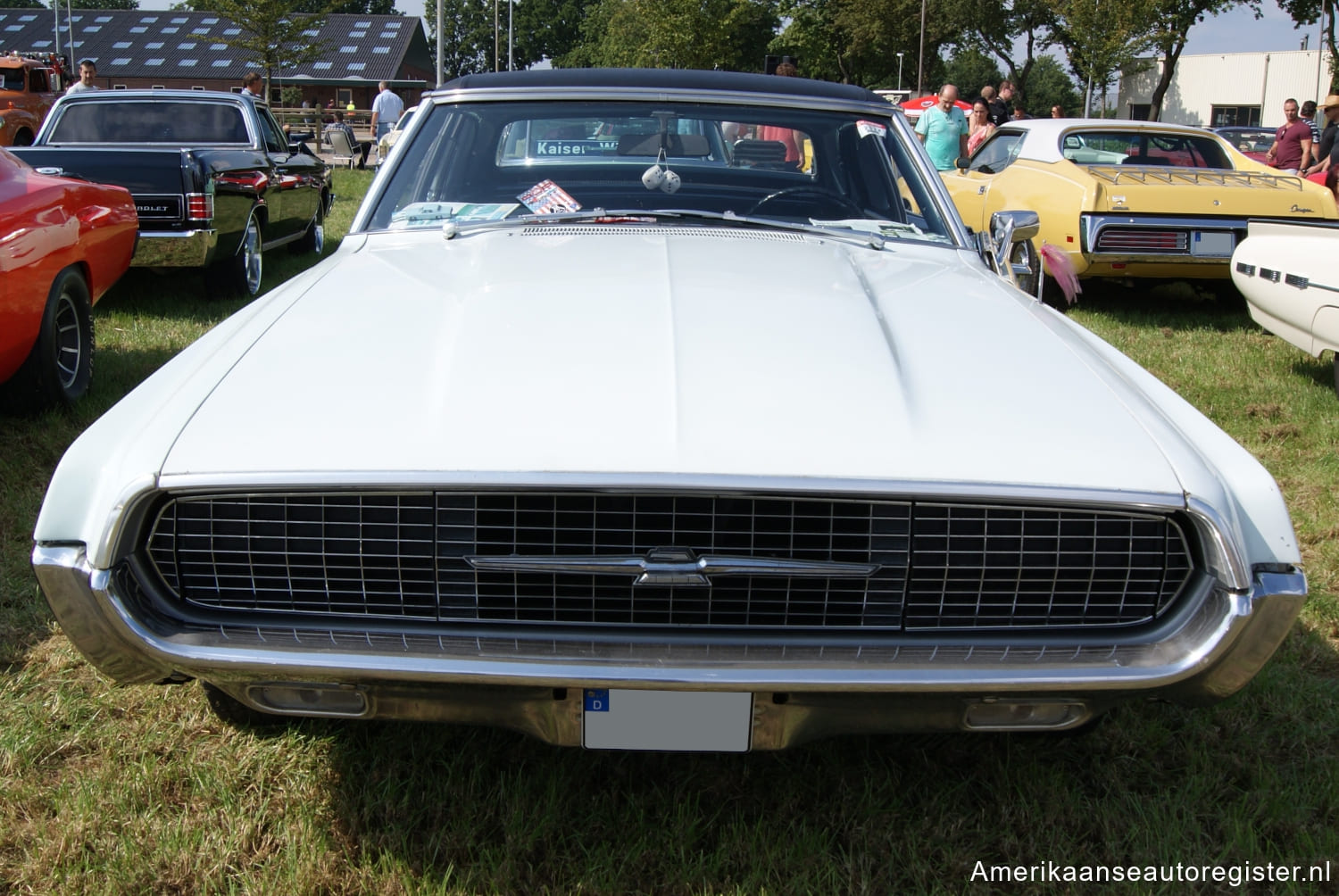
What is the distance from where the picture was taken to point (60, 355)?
4816mm

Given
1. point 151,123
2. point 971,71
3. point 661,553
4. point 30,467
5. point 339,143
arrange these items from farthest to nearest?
point 971,71, point 151,123, point 339,143, point 30,467, point 661,553

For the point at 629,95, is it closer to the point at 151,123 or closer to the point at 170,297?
the point at 170,297

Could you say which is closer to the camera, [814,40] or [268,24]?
[268,24]

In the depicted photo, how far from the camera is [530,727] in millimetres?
1934

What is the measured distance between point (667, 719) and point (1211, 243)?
6362 millimetres

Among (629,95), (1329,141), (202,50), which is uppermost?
(202,50)

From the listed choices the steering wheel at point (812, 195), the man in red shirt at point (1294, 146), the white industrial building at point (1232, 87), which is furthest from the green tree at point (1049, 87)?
the steering wheel at point (812, 195)

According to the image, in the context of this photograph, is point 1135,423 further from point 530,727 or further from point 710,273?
point 530,727

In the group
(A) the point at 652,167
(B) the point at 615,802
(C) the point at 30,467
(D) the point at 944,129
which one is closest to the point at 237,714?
(B) the point at 615,802

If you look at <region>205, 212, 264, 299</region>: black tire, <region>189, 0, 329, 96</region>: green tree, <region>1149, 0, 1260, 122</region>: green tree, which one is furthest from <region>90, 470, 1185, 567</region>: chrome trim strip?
<region>1149, 0, 1260, 122</region>: green tree

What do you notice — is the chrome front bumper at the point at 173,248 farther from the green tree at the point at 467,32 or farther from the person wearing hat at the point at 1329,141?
the green tree at the point at 467,32

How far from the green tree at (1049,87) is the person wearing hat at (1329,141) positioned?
238 ft

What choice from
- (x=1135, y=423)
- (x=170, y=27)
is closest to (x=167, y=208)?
(x=1135, y=423)

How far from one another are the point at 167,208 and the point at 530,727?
5.71m
